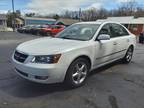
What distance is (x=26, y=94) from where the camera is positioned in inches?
156

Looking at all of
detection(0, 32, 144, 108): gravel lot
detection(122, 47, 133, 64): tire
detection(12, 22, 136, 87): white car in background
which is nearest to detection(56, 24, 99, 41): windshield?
detection(12, 22, 136, 87): white car in background

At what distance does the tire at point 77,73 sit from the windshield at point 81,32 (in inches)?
27.7

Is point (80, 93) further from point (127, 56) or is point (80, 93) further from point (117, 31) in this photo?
point (127, 56)

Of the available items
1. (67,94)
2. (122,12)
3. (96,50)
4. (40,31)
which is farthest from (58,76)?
(122,12)

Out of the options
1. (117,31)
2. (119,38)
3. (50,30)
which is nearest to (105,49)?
(119,38)

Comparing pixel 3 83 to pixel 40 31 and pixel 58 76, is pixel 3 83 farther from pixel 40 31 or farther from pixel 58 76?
pixel 40 31

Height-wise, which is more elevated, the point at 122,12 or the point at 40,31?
the point at 122,12

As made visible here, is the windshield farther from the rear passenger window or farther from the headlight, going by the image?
the headlight

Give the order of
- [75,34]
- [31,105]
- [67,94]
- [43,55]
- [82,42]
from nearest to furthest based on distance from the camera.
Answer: [31,105]
[43,55]
[67,94]
[82,42]
[75,34]

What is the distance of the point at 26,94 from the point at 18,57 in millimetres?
842

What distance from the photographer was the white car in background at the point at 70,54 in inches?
147

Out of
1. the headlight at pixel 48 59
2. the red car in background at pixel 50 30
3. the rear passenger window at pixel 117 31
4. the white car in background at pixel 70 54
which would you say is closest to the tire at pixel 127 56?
the rear passenger window at pixel 117 31

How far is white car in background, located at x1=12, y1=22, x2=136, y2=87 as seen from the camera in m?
3.74

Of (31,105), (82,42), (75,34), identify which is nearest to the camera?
(31,105)
